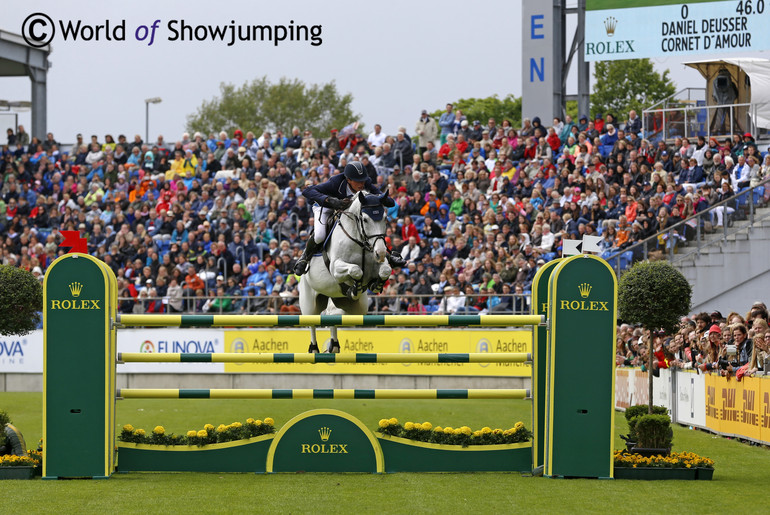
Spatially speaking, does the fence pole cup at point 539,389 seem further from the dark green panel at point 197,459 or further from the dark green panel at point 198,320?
the dark green panel at point 198,320

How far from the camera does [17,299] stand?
34.9 ft

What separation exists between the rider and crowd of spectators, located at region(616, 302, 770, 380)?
11.8ft

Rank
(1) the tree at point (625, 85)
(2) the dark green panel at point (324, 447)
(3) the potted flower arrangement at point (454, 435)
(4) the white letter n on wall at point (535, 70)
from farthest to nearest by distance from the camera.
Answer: (1) the tree at point (625, 85) → (4) the white letter n on wall at point (535, 70) → (3) the potted flower arrangement at point (454, 435) → (2) the dark green panel at point (324, 447)

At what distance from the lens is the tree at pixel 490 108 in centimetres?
6838

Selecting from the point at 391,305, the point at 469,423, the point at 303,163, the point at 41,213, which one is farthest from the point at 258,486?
the point at 41,213

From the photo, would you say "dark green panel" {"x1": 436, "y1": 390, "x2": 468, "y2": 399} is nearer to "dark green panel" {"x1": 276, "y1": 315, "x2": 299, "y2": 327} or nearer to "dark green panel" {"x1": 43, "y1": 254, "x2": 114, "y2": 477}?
"dark green panel" {"x1": 276, "y1": 315, "x2": 299, "y2": 327}

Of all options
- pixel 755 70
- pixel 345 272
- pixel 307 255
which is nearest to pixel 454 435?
pixel 345 272

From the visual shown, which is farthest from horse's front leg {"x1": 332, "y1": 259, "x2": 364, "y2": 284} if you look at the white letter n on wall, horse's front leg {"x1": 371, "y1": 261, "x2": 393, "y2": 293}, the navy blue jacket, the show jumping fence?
the white letter n on wall

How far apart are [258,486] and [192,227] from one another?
18836 millimetres

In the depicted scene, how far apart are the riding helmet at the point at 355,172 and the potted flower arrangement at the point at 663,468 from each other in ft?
12.9

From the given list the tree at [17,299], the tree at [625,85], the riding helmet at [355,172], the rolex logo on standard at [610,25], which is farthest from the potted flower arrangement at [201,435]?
the tree at [625,85]

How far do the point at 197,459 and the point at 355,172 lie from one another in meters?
3.46

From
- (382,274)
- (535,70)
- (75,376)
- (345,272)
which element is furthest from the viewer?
(535,70)

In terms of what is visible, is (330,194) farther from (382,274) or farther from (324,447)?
(324,447)
